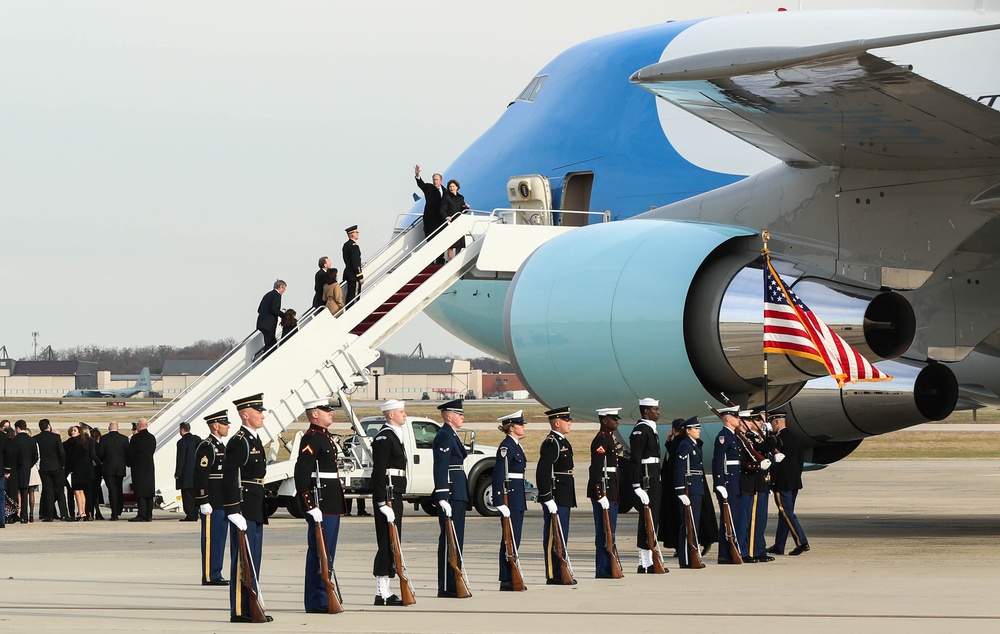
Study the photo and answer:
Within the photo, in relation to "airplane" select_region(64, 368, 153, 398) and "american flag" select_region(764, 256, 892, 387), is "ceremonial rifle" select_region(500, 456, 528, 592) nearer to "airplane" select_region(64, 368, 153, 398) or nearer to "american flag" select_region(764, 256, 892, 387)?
"american flag" select_region(764, 256, 892, 387)

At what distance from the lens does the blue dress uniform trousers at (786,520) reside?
50.9ft

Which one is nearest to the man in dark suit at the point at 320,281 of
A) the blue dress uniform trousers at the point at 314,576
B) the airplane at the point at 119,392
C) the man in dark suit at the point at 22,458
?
the man in dark suit at the point at 22,458

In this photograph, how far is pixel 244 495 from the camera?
10.9 m

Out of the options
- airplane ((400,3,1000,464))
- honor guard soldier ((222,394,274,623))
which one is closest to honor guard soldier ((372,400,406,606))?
honor guard soldier ((222,394,274,623))

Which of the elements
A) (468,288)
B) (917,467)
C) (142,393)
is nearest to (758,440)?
(468,288)

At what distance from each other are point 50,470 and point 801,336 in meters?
14.2

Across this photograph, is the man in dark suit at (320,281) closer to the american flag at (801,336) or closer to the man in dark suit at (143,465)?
the man in dark suit at (143,465)

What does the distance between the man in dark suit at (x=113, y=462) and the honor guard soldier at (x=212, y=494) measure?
9.45 meters

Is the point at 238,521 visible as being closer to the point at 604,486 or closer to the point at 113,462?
the point at 604,486

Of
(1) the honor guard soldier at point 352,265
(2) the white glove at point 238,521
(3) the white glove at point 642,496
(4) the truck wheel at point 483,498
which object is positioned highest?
(1) the honor guard soldier at point 352,265

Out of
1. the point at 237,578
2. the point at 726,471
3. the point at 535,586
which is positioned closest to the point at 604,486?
the point at 535,586

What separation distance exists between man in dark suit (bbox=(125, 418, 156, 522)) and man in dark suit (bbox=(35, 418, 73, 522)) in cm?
165

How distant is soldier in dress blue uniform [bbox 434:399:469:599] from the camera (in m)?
11.8

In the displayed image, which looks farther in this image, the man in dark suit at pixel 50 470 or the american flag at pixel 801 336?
the man in dark suit at pixel 50 470
